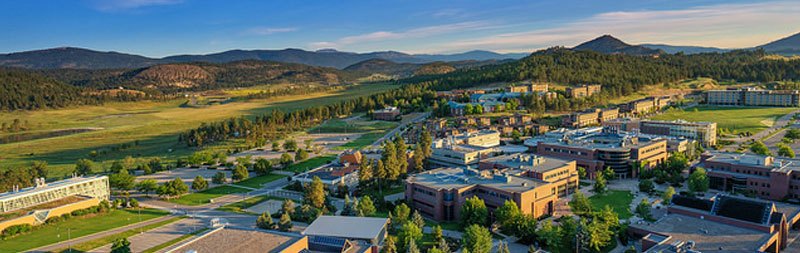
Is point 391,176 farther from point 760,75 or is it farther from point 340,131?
point 760,75

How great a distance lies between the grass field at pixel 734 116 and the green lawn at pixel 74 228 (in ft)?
234

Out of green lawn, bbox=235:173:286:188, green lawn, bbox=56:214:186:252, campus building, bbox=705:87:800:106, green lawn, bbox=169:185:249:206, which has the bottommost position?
green lawn, bbox=169:185:249:206

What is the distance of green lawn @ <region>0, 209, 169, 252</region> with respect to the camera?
32.8m

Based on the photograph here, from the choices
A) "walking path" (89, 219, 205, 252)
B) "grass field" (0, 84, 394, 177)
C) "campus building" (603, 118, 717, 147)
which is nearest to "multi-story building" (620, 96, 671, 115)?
"campus building" (603, 118, 717, 147)

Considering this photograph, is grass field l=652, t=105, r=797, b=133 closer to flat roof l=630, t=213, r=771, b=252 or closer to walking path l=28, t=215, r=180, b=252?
flat roof l=630, t=213, r=771, b=252

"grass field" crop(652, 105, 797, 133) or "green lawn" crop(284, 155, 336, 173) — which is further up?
"grass field" crop(652, 105, 797, 133)

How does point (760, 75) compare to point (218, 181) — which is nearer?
point (218, 181)

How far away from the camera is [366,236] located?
28328mm

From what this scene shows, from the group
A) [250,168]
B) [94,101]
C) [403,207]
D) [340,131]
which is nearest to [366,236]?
[403,207]

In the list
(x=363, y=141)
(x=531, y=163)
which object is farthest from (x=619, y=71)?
(x=531, y=163)

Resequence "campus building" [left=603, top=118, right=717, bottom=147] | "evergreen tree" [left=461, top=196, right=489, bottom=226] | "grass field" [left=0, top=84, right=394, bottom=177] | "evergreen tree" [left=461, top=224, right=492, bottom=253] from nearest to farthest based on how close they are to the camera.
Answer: "evergreen tree" [left=461, top=224, right=492, bottom=253]
"evergreen tree" [left=461, top=196, right=489, bottom=226]
"campus building" [left=603, top=118, right=717, bottom=147]
"grass field" [left=0, top=84, right=394, bottom=177]

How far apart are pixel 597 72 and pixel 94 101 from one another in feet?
381

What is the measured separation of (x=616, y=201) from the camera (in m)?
40.2

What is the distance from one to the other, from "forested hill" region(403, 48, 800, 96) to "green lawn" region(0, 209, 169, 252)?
84.7 meters
